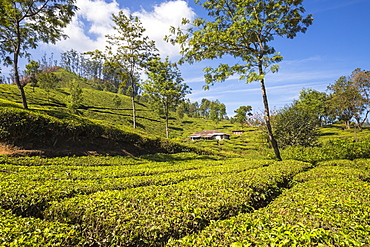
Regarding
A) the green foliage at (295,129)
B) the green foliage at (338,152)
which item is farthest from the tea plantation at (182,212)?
the green foliage at (295,129)

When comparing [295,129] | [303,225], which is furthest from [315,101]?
[303,225]

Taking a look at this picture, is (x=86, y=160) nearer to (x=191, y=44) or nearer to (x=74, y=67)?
(x=191, y=44)

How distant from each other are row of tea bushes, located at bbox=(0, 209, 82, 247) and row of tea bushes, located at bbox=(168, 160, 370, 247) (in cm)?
210

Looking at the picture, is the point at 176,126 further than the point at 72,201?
Yes

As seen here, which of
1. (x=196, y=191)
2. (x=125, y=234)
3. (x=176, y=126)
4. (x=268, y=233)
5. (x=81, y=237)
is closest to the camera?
(x=268, y=233)

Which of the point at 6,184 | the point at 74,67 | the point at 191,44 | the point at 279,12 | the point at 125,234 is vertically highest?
the point at 74,67

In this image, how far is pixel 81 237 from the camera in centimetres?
386

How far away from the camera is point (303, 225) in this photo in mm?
3371

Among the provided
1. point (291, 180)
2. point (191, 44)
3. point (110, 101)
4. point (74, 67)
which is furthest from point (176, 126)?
point (74, 67)

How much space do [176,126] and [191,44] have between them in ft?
193

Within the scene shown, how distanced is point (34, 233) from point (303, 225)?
16.8 ft

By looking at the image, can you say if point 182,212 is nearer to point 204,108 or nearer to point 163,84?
point 163,84

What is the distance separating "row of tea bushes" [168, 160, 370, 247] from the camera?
9.68 ft

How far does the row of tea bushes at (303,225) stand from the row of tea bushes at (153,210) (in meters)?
0.39
